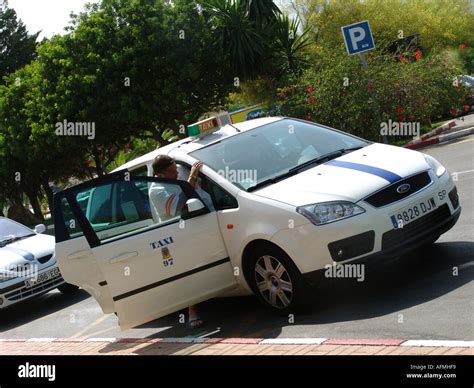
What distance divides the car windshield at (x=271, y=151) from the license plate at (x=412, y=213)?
1.09m

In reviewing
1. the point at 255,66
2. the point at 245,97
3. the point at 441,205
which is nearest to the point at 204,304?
the point at 441,205

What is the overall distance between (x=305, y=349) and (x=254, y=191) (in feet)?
6.16

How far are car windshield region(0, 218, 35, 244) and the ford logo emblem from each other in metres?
7.18

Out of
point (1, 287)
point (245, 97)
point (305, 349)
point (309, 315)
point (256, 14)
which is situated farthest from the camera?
point (245, 97)

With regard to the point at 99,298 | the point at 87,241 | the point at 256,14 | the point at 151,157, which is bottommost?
the point at 99,298

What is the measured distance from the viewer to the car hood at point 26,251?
1145cm

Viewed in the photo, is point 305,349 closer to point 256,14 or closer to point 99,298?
point 99,298

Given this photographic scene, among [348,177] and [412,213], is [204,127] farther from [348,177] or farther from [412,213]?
[412,213]

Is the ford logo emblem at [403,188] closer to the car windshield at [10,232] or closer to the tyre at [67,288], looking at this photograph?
the tyre at [67,288]

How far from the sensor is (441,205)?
728 centimetres

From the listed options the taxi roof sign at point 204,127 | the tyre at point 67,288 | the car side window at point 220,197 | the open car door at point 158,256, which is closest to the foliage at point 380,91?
the tyre at point 67,288

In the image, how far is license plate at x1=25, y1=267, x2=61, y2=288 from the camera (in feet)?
37.2

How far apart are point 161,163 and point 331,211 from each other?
1.85m

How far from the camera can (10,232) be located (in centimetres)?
1254
